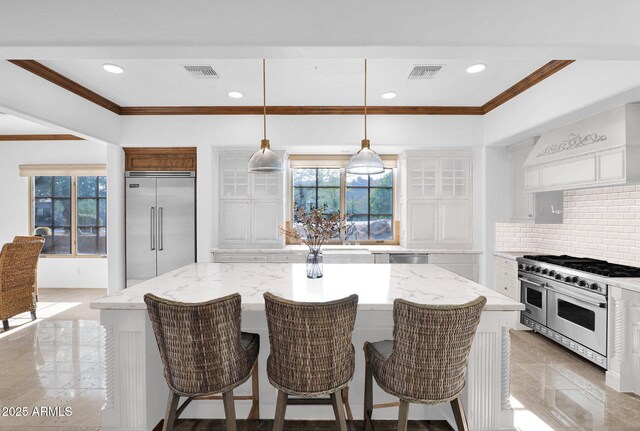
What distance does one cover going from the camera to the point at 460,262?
15.9 feet

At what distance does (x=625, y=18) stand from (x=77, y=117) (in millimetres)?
5111

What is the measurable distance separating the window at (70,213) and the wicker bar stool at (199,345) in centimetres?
590

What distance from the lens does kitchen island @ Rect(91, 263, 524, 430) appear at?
2049 mm

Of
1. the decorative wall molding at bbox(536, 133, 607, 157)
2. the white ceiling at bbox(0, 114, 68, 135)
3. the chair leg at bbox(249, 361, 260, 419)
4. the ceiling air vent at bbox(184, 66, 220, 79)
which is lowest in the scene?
the chair leg at bbox(249, 361, 260, 419)

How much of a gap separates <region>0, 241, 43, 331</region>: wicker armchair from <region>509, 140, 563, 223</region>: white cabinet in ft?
20.9

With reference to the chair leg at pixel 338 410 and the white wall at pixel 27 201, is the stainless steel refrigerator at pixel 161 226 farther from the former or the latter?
the chair leg at pixel 338 410

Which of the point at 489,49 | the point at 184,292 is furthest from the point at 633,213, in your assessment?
the point at 184,292

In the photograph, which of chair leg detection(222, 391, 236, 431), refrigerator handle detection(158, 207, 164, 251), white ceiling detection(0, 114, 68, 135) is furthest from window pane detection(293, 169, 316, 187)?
chair leg detection(222, 391, 236, 431)

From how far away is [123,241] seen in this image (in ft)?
16.1

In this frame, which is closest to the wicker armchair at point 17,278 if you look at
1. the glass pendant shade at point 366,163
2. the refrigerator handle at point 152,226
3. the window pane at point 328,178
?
the refrigerator handle at point 152,226

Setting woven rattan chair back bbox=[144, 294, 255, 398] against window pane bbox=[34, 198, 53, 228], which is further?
window pane bbox=[34, 198, 53, 228]

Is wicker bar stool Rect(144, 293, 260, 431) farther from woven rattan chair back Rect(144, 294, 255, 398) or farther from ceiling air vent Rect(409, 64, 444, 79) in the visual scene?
ceiling air vent Rect(409, 64, 444, 79)

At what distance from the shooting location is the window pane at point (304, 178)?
5781 mm

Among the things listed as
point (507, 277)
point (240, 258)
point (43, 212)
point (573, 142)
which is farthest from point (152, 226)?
point (573, 142)
